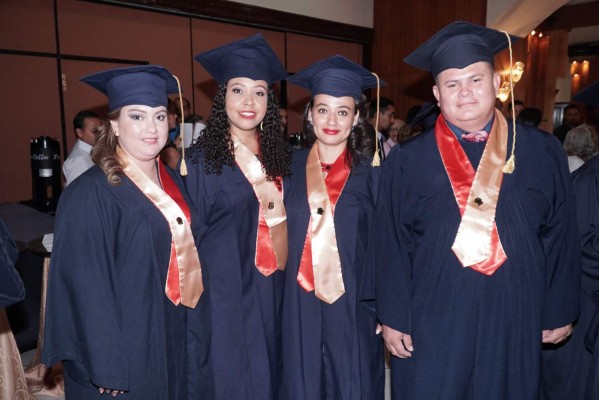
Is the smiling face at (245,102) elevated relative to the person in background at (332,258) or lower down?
elevated

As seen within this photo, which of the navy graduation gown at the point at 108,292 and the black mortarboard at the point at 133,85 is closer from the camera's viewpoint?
the navy graduation gown at the point at 108,292

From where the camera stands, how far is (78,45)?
6082 millimetres

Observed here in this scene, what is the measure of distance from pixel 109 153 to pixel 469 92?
144 centimetres

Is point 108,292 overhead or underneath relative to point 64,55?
underneath

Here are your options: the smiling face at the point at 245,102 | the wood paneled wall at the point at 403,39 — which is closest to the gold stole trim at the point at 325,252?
the smiling face at the point at 245,102

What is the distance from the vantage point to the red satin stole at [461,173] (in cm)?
183

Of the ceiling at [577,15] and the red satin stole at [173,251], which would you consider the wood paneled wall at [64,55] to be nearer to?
the red satin stole at [173,251]

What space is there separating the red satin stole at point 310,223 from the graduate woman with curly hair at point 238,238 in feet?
0.35

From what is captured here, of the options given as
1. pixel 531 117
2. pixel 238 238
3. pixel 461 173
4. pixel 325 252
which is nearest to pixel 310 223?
pixel 325 252

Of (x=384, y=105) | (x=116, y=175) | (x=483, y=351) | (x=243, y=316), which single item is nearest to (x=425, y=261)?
(x=483, y=351)

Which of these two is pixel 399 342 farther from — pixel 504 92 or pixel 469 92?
pixel 504 92

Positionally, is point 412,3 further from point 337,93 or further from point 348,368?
point 348,368

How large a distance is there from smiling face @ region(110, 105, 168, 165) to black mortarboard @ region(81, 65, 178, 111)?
0.10ft

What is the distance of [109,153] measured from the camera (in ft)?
6.29
